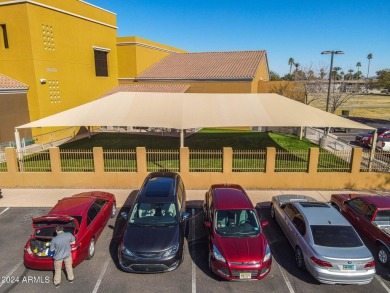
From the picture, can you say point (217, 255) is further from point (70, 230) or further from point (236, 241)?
point (70, 230)

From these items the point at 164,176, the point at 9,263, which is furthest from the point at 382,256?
the point at 9,263

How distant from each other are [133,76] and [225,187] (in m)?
25.6

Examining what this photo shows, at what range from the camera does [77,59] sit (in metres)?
26.4

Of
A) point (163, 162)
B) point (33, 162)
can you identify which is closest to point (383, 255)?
point (163, 162)

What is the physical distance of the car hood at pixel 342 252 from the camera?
299 inches

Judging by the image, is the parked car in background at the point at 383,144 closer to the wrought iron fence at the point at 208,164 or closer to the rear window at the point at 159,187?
the wrought iron fence at the point at 208,164

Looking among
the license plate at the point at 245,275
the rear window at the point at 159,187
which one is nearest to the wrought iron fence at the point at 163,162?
the rear window at the point at 159,187

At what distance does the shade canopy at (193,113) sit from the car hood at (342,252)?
8544 millimetres

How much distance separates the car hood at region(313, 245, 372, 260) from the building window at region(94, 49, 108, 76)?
27.3 metres

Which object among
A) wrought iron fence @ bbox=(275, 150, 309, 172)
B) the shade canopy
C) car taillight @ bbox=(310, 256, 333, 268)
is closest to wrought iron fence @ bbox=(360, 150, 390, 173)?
the shade canopy

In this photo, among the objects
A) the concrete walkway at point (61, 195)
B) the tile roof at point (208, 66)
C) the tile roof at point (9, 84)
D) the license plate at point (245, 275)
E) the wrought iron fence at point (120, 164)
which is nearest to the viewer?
the license plate at point (245, 275)

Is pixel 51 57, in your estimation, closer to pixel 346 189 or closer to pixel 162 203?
pixel 162 203

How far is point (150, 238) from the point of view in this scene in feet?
27.7

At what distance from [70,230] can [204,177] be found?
760 cm
